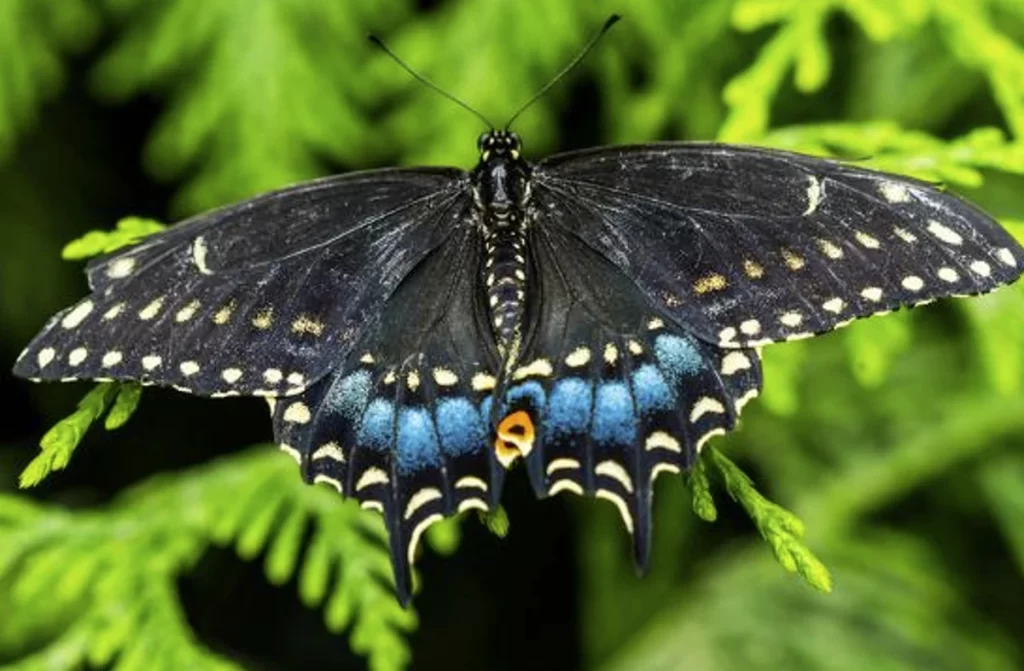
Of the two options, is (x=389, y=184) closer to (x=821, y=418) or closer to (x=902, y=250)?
(x=902, y=250)

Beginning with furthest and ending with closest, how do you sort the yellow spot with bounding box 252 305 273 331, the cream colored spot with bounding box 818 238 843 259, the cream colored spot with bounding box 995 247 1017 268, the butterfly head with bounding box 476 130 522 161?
1. the butterfly head with bounding box 476 130 522 161
2. the yellow spot with bounding box 252 305 273 331
3. the cream colored spot with bounding box 818 238 843 259
4. the cream colored spot with bounding box 995 247 1017 268

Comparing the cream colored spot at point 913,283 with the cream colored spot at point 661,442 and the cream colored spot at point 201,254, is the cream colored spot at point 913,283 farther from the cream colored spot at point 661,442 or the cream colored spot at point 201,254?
the cream colored spot at point 201,254

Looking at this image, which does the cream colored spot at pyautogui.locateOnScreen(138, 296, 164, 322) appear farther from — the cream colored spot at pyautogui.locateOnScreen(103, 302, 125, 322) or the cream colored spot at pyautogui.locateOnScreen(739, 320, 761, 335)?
the cream colored spot at pyautogui.locateOnScreen(739, 320, 761, 335)

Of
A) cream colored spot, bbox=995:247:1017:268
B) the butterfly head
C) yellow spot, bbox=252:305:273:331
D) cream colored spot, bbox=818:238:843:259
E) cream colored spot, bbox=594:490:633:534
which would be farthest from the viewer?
the butterfly head

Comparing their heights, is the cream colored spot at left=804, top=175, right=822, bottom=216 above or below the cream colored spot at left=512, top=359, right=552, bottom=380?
above

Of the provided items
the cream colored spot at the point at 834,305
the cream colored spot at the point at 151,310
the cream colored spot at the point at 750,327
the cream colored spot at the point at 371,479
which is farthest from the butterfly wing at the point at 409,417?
the cream colored spot at the point at 834,305

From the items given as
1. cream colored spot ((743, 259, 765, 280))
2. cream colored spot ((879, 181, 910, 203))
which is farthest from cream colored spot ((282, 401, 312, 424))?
cream colored spot ((879, 181, 910, 203))
